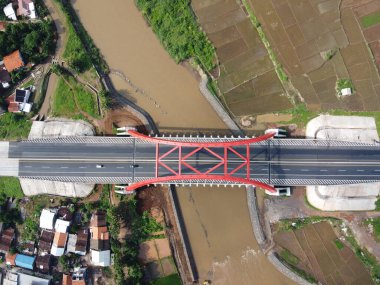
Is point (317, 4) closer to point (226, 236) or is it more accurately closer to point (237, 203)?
point (237, 203)

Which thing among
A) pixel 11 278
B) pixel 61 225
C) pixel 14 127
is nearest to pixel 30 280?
pixel 11 278

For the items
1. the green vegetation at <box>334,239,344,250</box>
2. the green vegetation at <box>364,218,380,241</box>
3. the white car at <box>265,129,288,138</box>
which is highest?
the white car at <box>265,129,288,138</box>

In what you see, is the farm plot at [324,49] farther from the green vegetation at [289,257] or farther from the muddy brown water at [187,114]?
the green vegetation at [289,257]

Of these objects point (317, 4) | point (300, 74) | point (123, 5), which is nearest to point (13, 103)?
point (123, 5)

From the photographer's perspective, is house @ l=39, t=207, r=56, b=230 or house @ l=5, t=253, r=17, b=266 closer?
house @ l=39, t=207, r=56, b=230

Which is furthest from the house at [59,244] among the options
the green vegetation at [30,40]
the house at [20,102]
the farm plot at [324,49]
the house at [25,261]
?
the farm plot at [324,49]

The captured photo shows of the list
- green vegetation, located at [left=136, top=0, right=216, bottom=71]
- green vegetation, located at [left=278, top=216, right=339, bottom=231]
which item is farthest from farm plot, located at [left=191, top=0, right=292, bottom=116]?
green vegetation, located at [left=278, top=216, right=339, bottom=231]

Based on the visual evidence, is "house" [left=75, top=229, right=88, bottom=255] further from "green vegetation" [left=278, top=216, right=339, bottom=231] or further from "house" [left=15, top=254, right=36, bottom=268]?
"green vegetation" [left=278, top=216, right=339, bottom=231]
